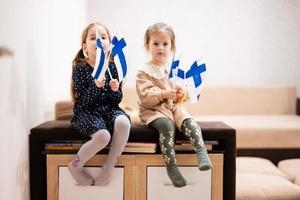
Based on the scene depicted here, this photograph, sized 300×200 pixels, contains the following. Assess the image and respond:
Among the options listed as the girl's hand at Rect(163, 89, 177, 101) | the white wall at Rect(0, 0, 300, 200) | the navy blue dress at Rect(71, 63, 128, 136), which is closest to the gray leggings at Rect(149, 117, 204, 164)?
the girl's hand at Rect(163, 89, 177, 101)

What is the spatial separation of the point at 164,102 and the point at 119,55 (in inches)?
14.7

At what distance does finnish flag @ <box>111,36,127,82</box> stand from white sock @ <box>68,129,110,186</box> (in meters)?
0.29

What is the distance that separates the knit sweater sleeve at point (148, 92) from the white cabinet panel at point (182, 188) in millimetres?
332

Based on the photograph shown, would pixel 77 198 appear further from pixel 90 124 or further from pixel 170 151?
pixel 170 151

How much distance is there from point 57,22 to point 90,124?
1089 millimetres

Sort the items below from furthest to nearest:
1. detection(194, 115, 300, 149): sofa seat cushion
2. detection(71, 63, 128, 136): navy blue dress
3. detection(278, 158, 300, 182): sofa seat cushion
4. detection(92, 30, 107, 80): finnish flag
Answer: detection(194, 115, 300, 149): sofa seat cushion, detection(278, 158, 300, 182): sofa seat cushion, detection(71, 63, 128, 136): navy blue dress, detection(92, 30, 107, 80): finnish flag

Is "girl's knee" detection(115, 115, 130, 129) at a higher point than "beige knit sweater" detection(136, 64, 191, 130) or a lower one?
lower

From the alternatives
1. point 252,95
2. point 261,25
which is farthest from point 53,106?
point 261,25

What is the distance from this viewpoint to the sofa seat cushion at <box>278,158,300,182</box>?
272 cm

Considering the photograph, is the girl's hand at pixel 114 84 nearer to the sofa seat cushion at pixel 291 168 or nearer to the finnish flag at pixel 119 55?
the finnish flag at pixel 119 55

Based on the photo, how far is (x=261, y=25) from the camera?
4.29 meters

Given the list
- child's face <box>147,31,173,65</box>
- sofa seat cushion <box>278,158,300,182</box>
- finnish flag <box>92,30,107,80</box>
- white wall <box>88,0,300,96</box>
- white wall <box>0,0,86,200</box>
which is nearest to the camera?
white wall <box>0,0,86,200</box>

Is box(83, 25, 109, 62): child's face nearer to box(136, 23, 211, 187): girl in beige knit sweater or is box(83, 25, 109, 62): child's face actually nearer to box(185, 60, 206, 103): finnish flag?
box(136, 23, 211, 187): girl in beige knit sweater

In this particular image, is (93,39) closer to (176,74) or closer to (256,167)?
(176,74)
